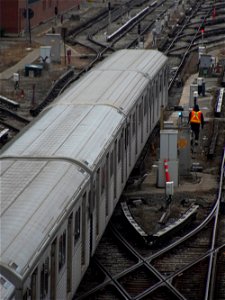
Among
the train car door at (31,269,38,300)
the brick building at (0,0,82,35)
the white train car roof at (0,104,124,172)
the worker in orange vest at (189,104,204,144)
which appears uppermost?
the white train car roof at (0,104,124,172)

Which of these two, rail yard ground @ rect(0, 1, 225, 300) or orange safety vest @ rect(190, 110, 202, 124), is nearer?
rail yard ground @ rect(0, 1, 225, 300)

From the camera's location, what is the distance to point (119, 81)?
18328 mm

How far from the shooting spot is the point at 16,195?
10.7 metres

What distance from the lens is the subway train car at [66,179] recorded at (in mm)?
9703

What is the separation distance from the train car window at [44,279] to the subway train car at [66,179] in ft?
0.03

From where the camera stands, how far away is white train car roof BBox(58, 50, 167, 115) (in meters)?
16.6

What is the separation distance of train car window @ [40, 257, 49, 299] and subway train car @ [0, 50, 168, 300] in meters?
0.01

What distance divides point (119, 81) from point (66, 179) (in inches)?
269

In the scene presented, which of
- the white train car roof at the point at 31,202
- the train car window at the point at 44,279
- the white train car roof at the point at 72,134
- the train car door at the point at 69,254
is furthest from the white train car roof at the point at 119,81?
the train car window at the point at 44,279

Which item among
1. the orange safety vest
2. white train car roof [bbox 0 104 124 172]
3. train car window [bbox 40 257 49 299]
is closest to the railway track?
white train car roof [bbox 0 104 124 172]

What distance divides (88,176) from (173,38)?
95.1ft

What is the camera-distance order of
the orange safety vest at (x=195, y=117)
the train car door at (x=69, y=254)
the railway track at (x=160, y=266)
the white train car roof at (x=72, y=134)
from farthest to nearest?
the orange safety vest at (x=195, y=117) < the railway track at (x=160, y=266) < the white train car roof at (x=72, y=134) < the train car door at (x=69, y=254)

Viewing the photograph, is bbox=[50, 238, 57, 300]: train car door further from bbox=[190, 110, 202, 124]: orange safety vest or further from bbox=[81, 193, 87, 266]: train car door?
bbox=[190, 110, 202, 124]: orange safety vest

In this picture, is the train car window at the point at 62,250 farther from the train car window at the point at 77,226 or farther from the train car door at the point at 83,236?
the train car door at the point at 83,236
